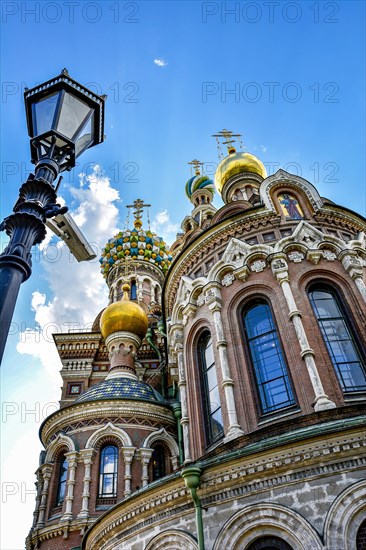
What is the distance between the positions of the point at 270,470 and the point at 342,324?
3.82m

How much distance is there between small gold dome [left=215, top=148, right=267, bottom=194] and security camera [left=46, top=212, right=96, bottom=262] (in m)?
14.1

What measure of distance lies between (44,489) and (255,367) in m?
7.46

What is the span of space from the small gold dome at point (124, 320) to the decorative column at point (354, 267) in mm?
9249

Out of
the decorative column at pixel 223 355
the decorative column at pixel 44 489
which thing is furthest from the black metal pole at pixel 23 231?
the decorative column at pixel 44 489

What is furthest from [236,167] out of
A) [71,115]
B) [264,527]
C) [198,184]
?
[71,115]

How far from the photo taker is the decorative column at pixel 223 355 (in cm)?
866

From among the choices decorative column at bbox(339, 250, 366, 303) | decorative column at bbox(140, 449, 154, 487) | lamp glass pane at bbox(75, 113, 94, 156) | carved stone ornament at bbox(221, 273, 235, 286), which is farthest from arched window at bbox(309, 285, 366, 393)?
decorative column at bbox(140, 449, 154, 487)

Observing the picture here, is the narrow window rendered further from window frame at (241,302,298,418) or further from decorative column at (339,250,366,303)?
decorative column at (339,250,366,303)

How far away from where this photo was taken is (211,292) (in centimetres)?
1080

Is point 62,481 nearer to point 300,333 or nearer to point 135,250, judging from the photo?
point 300,333

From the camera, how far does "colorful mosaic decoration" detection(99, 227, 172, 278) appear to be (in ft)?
95.8

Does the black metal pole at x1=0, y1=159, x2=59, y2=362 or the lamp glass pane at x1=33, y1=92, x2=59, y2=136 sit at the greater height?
the lamp glass pane at x1=33, y1=92, x2=59, y2=136

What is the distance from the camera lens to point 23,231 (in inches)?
151

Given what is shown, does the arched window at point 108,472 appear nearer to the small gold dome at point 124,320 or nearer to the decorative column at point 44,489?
the decorative column at point 44,489
